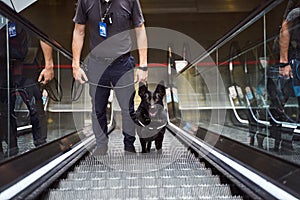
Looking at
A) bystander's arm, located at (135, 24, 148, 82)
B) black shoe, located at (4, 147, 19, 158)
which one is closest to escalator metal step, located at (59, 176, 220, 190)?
black shoe, located at (4, 147, 19, 158)

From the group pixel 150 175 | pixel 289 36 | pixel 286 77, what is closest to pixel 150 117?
pixel 150 175

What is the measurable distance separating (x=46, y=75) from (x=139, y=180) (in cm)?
187

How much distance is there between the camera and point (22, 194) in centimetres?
231

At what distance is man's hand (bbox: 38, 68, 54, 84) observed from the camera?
432cm

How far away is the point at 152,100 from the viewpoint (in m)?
4.82

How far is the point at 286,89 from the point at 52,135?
2.49 meters

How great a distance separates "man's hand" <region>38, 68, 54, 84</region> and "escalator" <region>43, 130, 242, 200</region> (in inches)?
37.7

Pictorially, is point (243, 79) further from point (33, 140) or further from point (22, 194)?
point (22, 194)

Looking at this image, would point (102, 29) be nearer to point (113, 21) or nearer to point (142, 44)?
point (113, 21)

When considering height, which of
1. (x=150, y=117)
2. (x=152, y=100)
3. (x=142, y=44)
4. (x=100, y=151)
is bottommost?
(x=100, y=151)

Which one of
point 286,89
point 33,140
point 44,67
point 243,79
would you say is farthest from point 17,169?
point 243,79

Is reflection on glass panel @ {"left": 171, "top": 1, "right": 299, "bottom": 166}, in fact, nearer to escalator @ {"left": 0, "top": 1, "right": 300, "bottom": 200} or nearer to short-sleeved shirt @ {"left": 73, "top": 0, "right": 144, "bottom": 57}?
escalator @ {"left": 0, "top": 1, "right": 300, "bottom": 200}

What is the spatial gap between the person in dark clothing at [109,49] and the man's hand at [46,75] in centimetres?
55

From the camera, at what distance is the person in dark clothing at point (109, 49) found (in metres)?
3.83
